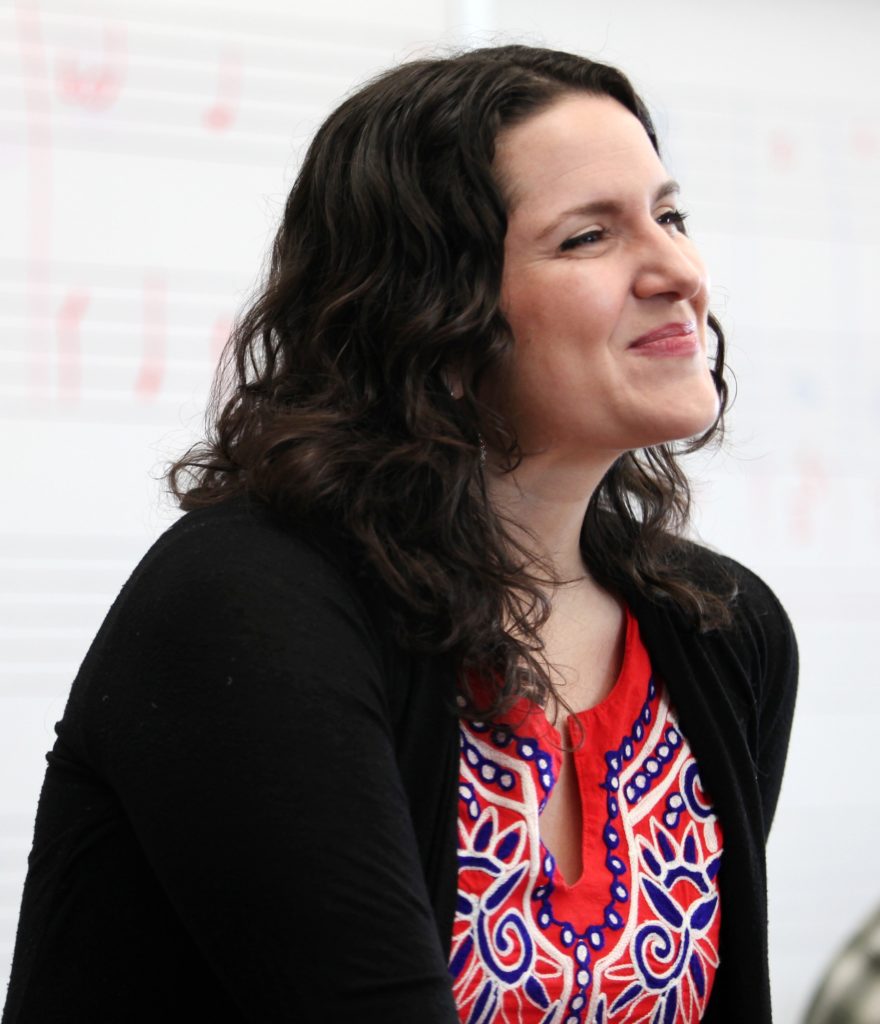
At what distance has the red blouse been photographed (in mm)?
1056

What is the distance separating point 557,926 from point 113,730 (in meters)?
0.39

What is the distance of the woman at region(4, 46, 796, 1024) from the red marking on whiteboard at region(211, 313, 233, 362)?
0.37 m

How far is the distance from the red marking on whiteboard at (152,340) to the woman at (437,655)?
36 centimetres

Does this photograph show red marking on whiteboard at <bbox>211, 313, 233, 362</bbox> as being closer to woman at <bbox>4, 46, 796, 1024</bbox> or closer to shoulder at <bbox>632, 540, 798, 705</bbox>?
woman at <bbox>4, 46, 796, 1024</bbox>

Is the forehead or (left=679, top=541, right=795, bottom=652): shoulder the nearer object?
the forehead

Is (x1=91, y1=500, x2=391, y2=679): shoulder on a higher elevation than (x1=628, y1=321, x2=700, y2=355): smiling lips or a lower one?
lower

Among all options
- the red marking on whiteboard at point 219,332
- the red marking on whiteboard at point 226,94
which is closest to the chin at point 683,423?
the red marking on whiteboard at point 219,332

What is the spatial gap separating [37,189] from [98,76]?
157mm

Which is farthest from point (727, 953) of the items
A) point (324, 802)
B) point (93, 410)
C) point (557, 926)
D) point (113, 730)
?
point (93, 410)

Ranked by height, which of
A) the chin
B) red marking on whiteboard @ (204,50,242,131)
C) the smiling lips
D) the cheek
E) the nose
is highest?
red marking on whiteboard @ (204,50,242,131)

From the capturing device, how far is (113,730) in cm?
94

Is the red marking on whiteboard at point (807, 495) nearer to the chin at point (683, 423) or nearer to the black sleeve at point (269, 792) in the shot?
the chin at point (683, 423)

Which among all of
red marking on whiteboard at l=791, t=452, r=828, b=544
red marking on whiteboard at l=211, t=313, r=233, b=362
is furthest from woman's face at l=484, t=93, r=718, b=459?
red marking on whiteboard at l=791, t=452, r=828, b=544

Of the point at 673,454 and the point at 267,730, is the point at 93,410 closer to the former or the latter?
the point at 673,454
